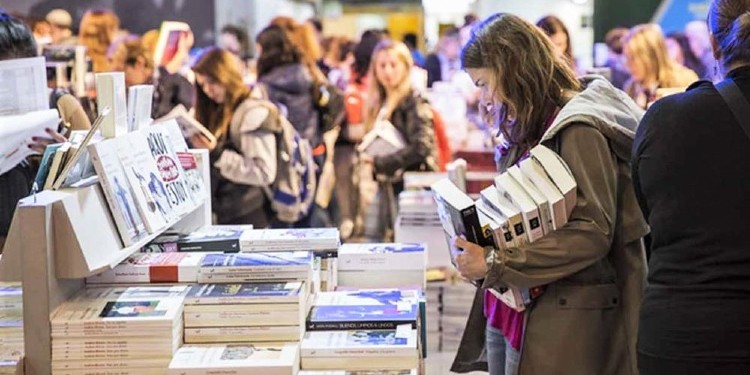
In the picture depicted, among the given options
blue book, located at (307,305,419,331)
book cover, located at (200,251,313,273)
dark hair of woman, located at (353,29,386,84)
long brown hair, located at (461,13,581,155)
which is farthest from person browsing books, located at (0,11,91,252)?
dark hair of woman, located at (353,29,386,84)

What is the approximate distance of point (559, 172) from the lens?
2.46 m

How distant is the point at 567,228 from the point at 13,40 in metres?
1.93

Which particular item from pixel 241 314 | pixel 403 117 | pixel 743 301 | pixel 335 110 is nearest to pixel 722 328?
pixel 743 301

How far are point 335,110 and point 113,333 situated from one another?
15.8 feet

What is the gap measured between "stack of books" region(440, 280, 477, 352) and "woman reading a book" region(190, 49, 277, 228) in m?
1.15

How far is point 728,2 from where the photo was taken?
2215mm

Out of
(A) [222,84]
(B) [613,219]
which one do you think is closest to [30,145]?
(B) [613,219]

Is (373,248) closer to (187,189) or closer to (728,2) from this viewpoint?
(187,189)

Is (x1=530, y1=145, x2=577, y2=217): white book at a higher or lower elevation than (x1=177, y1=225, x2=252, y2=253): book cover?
higher

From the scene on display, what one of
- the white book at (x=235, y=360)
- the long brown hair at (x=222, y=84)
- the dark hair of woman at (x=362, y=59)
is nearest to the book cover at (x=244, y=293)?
the white book at (x=235, y=360)

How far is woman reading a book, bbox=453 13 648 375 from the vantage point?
250 centimetres

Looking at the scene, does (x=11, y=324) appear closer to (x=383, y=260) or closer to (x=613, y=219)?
(x=383, y=260)

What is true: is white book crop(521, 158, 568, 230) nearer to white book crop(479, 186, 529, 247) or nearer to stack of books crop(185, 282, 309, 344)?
white book crop(479, 186, 529, 247)

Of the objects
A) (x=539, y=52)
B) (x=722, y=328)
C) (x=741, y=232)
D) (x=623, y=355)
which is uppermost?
(x=539, y=52)
